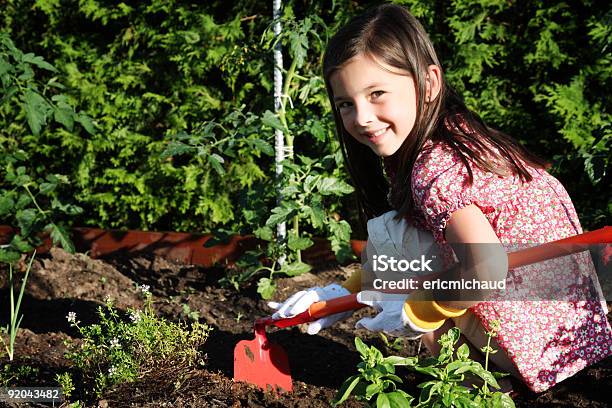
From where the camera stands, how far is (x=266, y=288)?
3.22m

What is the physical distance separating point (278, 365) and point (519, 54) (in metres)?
2.27

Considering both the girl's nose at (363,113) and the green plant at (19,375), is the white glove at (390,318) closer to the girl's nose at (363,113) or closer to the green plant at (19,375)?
the girl's nose at (363,113)

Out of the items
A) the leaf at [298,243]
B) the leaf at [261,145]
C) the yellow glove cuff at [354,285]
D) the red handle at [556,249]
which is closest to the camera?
the red handle at [556,249]

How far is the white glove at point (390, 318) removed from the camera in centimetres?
202

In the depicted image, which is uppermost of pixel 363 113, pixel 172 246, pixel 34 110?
pixel 363 113

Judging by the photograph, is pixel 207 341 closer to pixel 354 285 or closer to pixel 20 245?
pixel 354 285

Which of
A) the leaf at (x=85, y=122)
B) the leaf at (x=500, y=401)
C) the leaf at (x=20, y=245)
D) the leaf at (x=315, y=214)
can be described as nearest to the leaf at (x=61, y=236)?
the leaf at (x=20, y=245)

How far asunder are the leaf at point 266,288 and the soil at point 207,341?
74 millimetres

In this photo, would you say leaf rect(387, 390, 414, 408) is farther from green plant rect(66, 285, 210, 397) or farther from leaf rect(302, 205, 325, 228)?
leaf rect(302, 205, 325, 228)

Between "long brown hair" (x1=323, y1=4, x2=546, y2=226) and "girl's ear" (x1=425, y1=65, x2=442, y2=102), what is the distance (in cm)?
1

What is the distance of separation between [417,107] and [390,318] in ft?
2.01

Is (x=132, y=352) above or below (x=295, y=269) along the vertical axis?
above

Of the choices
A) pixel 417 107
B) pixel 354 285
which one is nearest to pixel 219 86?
pixel 354 285

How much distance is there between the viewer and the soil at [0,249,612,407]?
2.30 metres
